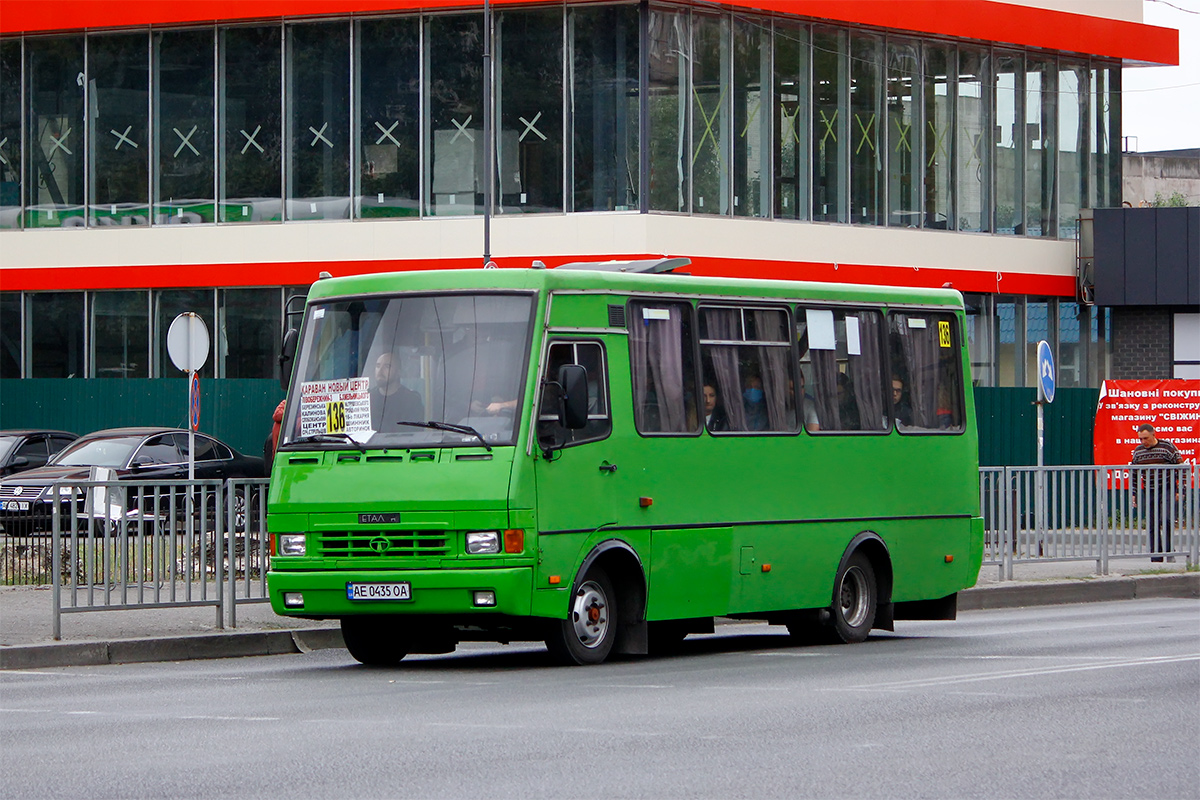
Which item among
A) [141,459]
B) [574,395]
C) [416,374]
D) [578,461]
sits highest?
[416,374]

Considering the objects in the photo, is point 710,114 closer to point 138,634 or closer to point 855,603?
point 855,603

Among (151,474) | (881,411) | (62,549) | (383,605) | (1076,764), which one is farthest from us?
(151,474)

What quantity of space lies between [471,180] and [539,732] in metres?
24.2

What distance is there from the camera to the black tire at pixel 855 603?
15.5 m

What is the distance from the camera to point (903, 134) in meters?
35.6

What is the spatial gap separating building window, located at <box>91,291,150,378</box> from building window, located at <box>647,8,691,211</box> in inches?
382

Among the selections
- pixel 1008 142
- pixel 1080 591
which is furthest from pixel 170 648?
pixel 1008 142

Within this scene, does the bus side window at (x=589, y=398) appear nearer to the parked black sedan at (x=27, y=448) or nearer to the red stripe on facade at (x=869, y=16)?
the parked black sedan at (x=27, y=448)

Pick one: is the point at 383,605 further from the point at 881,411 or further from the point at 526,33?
the point at 526,33

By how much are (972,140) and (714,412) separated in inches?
931

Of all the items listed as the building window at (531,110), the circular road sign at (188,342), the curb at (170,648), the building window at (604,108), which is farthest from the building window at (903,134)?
the curb at (170,648)

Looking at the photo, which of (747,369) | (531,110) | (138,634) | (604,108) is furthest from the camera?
(531,110)

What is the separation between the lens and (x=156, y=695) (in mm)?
11703

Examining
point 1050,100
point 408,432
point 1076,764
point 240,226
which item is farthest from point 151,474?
point 1076,764
